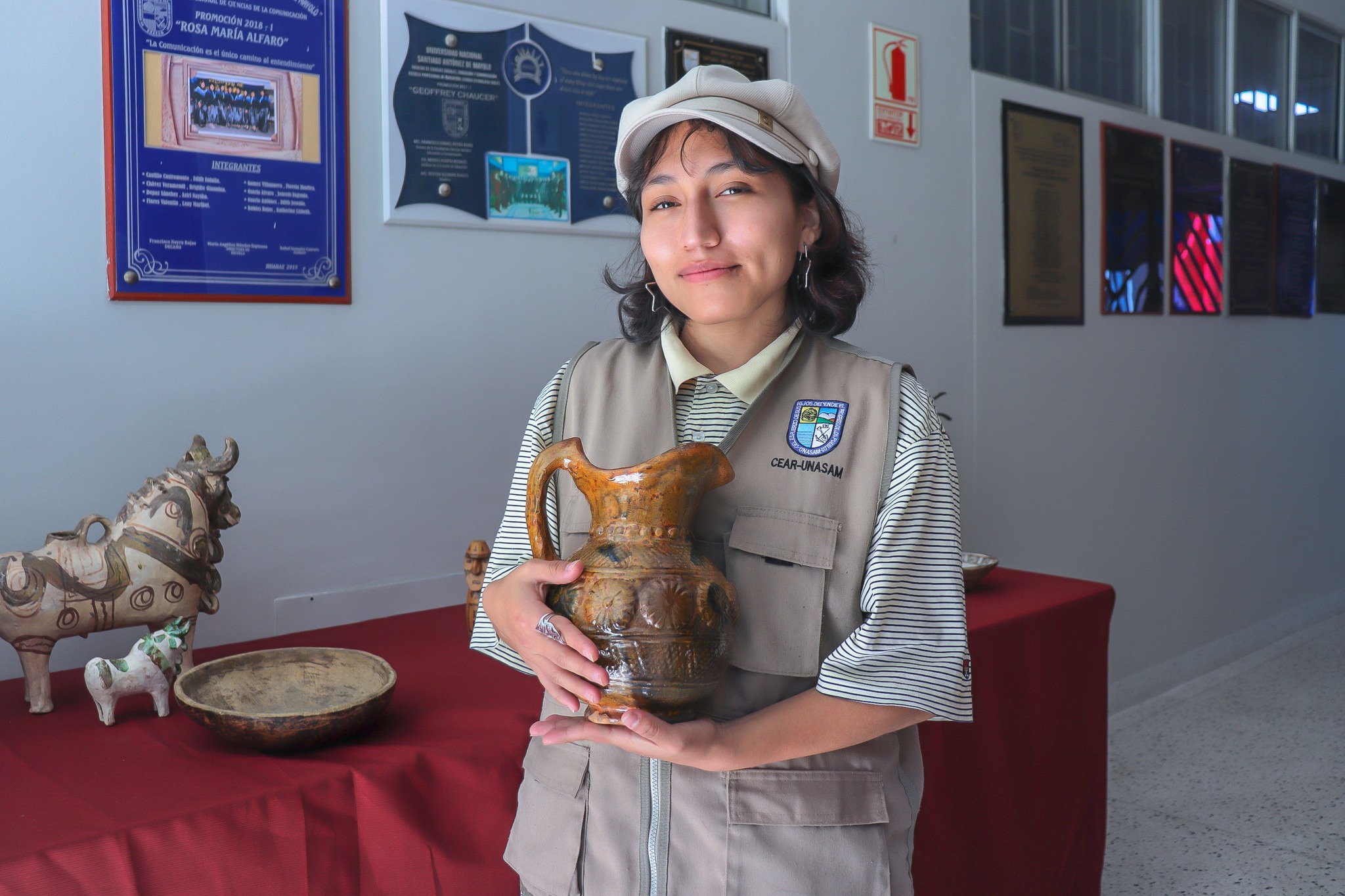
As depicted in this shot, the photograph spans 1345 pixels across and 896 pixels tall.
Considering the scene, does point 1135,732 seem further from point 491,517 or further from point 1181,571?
point 491,517

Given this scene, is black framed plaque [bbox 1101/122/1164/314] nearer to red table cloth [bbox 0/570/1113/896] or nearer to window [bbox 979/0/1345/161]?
window [bbox 979/0/1345/161]

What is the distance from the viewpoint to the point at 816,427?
1112 millimetres

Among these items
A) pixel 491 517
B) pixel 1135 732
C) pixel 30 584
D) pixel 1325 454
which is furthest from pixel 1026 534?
pixel 30 584

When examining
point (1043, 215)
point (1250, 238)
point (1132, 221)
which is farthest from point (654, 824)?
point (1250, 238)

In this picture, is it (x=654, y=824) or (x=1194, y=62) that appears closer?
(x=654, y=824)

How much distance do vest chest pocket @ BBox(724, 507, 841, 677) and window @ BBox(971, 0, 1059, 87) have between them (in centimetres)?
274

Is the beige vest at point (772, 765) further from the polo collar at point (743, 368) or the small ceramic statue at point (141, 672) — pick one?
the small ceramic statue at point (141, 672)

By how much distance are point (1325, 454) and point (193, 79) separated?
17.6 ft

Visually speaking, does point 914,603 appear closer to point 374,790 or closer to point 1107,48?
point 374,790

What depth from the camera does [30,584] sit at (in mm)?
1413

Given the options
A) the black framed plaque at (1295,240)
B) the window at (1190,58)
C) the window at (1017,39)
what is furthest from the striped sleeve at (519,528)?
the black framed plaque at (1295,240)

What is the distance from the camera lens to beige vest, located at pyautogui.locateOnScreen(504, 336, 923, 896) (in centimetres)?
107

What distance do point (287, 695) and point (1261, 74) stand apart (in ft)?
16.0

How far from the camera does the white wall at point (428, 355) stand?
175 centimetres
